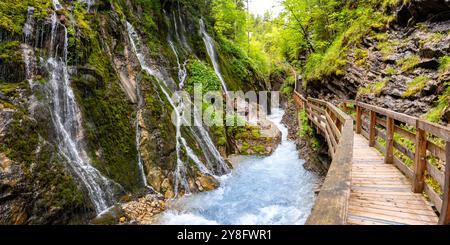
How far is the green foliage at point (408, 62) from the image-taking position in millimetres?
9038

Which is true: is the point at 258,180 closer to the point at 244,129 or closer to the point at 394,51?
the point at 244,129

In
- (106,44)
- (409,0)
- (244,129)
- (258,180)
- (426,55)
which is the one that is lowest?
(258,180)

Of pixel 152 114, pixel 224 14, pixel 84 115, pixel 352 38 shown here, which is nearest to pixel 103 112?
pixel 84 115

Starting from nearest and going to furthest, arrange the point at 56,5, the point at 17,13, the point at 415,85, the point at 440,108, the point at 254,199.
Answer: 1. the point at 440,108
2. the point at 17,13
3. the point at 415,85
4. the point at 56,5
5. the point at 254,199

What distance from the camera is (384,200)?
158 inches

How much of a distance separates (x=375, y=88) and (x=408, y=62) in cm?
126

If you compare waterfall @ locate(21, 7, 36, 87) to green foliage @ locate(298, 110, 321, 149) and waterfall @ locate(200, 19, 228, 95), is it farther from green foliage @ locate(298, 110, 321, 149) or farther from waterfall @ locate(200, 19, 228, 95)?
green foliage @ locate(298, 110, 321, 149)

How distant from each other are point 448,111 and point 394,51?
16.7 ft

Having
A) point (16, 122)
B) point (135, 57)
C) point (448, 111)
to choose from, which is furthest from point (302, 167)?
point (16, 122)

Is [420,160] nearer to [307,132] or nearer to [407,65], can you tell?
[407,65]

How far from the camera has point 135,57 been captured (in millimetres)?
11266

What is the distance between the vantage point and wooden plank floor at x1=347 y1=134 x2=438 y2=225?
3443 millimetres

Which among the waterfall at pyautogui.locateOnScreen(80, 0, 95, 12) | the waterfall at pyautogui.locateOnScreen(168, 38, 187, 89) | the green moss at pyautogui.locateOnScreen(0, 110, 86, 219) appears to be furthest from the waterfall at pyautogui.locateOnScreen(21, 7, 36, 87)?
the waterfall at pyautogui.locateOnScreen(168, 38, 187, 89)

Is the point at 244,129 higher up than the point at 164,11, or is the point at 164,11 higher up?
the point at 164,11
